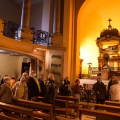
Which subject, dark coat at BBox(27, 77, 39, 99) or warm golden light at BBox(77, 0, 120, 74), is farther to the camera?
warm golden light at BBox(77, 0, 120, 74)

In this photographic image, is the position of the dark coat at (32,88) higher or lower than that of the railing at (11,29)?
lower

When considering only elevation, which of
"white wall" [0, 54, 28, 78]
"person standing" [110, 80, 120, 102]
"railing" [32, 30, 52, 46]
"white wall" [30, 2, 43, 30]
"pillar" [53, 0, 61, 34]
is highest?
"white wall" [30, 2, 43, 30]

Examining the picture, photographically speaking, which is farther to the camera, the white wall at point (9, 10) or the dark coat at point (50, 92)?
the white wall at point (9, 10)

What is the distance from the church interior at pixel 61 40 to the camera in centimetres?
930

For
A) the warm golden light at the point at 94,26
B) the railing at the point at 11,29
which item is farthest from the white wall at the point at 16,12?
the railing at the point at 11,29

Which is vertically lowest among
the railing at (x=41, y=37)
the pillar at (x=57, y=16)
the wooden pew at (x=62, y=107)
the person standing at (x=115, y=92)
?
the wooden pew at (x=62, y=107)

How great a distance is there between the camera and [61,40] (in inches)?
412

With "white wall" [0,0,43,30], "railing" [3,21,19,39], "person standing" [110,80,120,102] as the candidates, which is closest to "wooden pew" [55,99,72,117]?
"person standing" [110,80,120,102]

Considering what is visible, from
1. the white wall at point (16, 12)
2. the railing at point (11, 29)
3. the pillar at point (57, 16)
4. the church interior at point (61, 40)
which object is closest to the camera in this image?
the railing at point (11, 29)

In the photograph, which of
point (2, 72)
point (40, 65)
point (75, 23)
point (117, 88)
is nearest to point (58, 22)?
point (75, 23)

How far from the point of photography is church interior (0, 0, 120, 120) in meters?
9.30

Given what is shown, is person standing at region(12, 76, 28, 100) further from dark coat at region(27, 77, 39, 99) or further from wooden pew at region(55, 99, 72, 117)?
wooden pew at region(55, 99, 72, 117)

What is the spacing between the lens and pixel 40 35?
1036cm

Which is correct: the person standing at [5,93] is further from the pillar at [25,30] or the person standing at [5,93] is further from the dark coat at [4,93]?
the pillar at [25,30]
